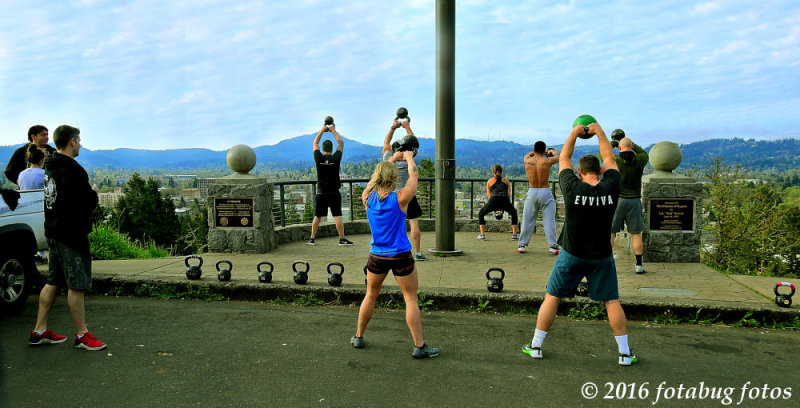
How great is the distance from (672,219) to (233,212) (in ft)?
23.3

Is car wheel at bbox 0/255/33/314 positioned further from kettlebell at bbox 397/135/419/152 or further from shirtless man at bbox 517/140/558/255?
shirtless man at bbox 517/140/558/255

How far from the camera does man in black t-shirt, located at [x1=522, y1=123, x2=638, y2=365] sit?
4.61 m

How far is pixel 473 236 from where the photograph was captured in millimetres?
12047

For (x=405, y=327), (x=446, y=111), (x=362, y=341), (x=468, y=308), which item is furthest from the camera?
(x=446, y=111)

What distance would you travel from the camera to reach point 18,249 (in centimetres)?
624

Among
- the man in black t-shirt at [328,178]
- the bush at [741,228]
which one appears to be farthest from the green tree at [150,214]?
the man in black t-shirt at [328,178]

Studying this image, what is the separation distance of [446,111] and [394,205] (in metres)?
4.41

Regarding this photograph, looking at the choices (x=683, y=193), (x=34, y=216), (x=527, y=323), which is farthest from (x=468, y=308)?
(x=34, y=216)

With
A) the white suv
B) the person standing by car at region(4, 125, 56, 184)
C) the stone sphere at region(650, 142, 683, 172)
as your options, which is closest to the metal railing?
the stone sphere at region(650, 142, 683, 172)

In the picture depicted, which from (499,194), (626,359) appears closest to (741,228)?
(499,194)

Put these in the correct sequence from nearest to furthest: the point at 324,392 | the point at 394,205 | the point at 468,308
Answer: the point at 324,392 < the point at 394,205 < the point at 468,308

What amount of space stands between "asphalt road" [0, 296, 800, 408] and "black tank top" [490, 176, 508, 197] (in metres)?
5.20

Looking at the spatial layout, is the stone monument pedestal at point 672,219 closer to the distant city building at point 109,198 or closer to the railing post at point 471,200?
the railing post at point 471,200

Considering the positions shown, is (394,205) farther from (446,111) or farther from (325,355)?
(446,111)
